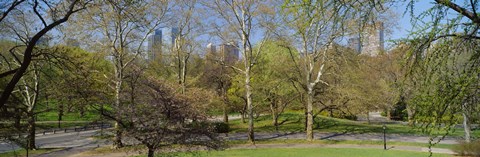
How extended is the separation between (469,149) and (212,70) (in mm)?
25750

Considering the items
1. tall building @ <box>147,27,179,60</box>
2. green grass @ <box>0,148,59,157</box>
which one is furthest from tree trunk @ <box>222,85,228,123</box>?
green grass @ <box>0,148,59,157</box>

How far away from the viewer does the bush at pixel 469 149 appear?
17562 mm

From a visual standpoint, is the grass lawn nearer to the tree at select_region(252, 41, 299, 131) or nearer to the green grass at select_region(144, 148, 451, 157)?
the tree at select_region(252, 41, 299, 131)

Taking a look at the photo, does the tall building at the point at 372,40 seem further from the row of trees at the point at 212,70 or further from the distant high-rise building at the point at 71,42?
the distant high-rise building at the point at 71,42

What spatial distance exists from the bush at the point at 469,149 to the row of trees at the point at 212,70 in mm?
1439

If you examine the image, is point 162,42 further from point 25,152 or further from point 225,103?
point 25,152

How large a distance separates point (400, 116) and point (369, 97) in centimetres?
2924

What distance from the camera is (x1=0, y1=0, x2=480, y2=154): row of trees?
5570 millimetres

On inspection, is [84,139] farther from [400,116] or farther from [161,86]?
[400,116]

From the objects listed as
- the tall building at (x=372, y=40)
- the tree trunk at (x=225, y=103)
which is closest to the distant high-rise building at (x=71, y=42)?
the tree trunk at (x=225, y=103)

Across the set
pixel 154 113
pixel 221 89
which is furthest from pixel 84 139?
pixel 154 113

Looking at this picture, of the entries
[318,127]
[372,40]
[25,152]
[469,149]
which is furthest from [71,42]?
[318,127]

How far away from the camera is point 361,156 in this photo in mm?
17516

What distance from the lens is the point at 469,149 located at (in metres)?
17.9
